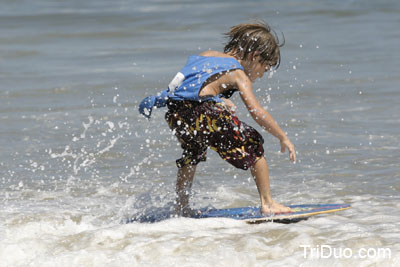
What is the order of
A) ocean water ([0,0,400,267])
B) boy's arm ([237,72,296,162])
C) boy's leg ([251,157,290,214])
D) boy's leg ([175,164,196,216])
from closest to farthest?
ocean water ([0,0,400,267]) < boy's arm ([237,72,296,162]) < boy's leg ([251,157,290,214]) < boy's leg ([175,164,196,216])

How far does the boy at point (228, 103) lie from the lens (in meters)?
4.78

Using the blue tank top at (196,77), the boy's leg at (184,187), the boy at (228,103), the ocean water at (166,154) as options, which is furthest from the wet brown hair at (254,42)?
the ocean water at (166,154)

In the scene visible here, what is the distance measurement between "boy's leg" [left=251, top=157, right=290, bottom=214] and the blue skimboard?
0.15 feet

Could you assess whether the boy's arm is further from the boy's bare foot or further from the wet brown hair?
the boy's bare foot

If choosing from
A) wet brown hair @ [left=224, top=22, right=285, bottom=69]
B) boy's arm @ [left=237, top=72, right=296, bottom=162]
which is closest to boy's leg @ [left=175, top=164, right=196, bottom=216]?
boy's arm @ [left=237, top=72, right=296, bottom=162]

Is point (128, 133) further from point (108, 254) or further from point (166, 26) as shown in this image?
point (166, 26)

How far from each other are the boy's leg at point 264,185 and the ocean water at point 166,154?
6.3 inches

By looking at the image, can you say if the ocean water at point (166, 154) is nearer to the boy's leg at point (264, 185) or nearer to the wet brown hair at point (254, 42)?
the boy's leg at point (264, 185)

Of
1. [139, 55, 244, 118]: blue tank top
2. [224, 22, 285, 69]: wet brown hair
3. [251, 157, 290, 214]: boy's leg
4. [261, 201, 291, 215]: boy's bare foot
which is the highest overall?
[224, 22, 285, 69]: wet brown hair

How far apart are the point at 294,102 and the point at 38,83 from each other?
12.0 feet

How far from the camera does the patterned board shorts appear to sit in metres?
4.79

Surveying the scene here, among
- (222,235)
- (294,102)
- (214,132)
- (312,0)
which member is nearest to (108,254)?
(222,235)

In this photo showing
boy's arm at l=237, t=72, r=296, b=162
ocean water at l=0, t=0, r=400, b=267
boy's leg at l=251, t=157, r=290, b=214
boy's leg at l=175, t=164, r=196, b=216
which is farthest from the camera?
boy's leg at l=175, t=164, r=196, b=216

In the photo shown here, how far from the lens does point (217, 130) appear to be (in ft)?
15.7
